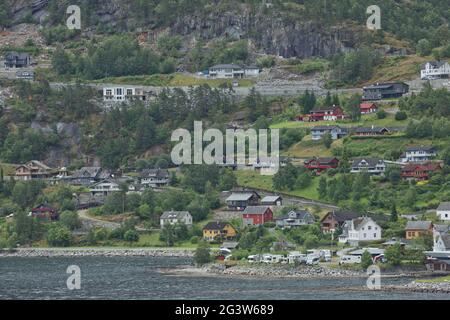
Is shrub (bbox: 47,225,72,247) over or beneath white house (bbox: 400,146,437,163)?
beneath

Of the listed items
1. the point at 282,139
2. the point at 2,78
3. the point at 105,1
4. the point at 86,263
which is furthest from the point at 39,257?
the point at 105,1

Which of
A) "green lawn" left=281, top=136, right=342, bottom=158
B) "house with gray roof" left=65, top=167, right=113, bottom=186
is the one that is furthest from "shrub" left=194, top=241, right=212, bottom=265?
"house with gray roof" left=65, top=167, right=113, bottom=186

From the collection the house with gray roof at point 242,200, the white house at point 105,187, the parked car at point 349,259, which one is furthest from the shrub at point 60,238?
the parked car at point 349,259

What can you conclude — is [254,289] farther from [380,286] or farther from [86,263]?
[86,263]

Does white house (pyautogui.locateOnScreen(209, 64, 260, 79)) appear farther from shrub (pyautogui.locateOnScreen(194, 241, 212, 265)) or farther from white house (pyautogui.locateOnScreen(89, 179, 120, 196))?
shrub (pyautogui.locateOnScreen(194, 241, 212, 265))

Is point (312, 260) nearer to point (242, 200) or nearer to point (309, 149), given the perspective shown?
point (242, 200)

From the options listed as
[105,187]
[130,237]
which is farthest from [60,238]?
[105,187]

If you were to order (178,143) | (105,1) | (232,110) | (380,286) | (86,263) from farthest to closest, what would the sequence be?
(105,1)
(232,110)
(178,143)
(86,263)
(380,286)

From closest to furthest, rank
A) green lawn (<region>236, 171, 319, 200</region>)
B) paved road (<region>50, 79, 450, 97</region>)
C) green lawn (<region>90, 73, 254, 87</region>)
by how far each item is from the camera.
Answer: green lawn (<region>236, 171, 319, 200</region>) → paved road (<region>50, 79, 450, 97</region>) → green lawn (<region>90, 73, 254, 87</region>)
